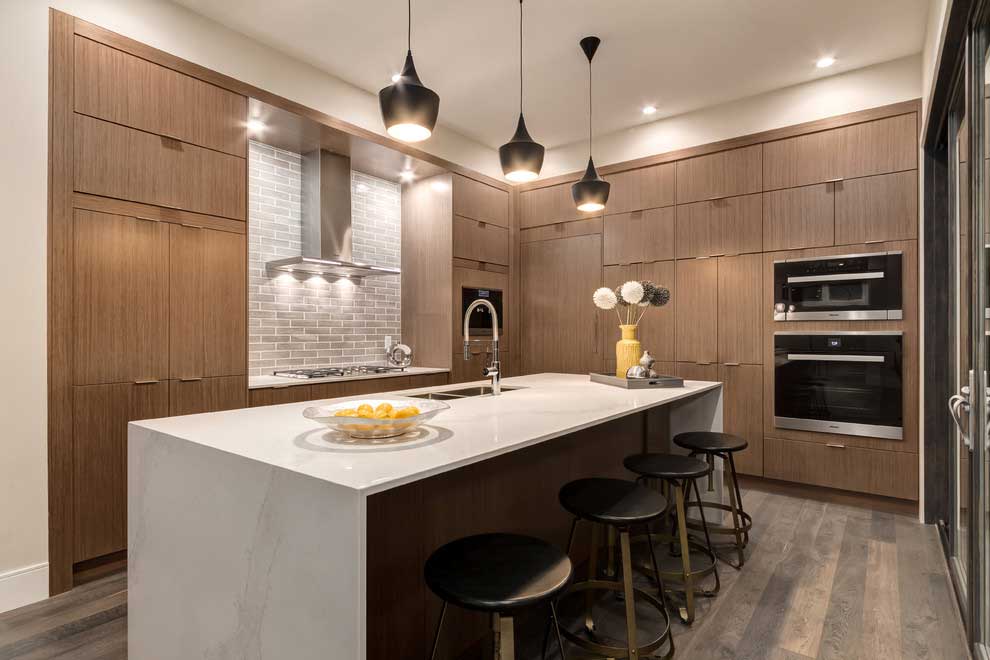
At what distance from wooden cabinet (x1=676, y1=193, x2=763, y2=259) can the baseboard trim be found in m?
4.50

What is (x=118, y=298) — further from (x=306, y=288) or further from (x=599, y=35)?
(x=599, y=35)

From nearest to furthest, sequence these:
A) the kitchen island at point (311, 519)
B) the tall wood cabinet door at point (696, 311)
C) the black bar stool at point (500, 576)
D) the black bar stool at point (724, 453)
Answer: the kitchen island at point (311, 519) → the black bar stool at point (500, 576) → the black bar stool at point (724, 453) → the tall wood cabinet door at point (696, 311)

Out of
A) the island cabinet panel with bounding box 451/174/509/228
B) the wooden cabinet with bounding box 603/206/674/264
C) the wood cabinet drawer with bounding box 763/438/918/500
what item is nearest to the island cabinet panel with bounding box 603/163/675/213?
the wooden cabinet with bounding box 603/206/674/264

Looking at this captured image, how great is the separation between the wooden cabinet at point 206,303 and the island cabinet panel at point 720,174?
11.2 ft

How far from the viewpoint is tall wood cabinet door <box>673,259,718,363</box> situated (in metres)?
4.28

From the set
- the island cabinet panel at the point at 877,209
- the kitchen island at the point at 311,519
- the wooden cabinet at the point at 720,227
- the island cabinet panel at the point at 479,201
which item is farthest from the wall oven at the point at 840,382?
the island cabinet panel at the point at 479,201

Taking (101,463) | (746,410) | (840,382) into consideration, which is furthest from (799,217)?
(101,463)

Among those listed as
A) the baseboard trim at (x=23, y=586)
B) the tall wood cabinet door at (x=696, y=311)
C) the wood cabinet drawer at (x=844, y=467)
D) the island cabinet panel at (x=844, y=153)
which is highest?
the island cabinet panel at (x=844, y=153)

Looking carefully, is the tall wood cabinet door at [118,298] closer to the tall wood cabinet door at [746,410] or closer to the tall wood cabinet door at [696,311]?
the tall wood cabinet door at [696,311]

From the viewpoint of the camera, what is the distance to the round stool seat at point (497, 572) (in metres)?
1.21

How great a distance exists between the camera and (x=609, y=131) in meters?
4.89

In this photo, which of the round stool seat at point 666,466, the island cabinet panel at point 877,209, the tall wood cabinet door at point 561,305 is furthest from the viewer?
the tall wood cabinet door at point 561,305

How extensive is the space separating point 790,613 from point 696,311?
2.54 meters

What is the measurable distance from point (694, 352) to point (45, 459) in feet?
13.7
